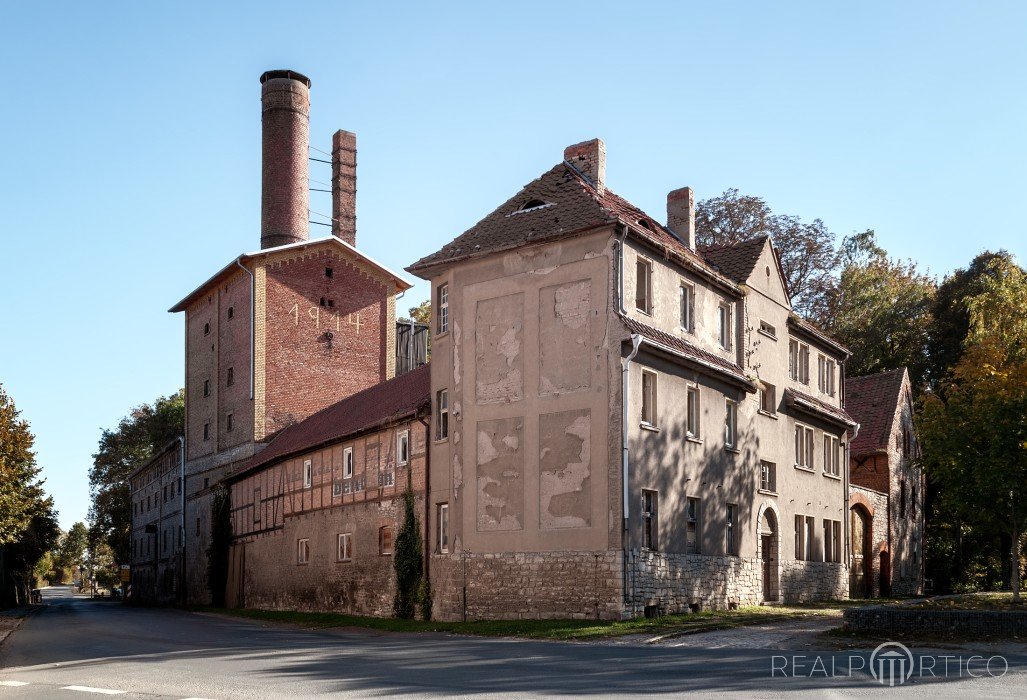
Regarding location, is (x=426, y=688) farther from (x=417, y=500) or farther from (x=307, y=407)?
(x=307, y=407)

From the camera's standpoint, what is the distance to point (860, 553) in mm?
42188

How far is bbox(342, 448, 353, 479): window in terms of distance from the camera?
35781 mm

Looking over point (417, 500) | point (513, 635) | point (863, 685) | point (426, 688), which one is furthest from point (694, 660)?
point (417, 500)

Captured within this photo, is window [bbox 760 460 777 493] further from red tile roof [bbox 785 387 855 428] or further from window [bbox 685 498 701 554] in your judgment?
window [bbox 685 498 701 554]

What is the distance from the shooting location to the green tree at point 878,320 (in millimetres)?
53188

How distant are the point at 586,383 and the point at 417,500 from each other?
7.25 meters

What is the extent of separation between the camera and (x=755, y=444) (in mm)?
33281

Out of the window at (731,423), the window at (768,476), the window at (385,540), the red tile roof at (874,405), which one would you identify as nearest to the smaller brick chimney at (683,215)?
the window at (731,423)

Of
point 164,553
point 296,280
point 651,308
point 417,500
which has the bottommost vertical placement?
point 164,553

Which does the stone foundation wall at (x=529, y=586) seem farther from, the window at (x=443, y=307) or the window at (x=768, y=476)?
the window at (x=768, y=476)

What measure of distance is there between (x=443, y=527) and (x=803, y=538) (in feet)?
46.0

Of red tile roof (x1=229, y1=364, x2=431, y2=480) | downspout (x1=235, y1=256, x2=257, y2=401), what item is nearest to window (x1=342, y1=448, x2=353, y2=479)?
red tile roof (x1=229, y1=364, x2=431, y2=480)

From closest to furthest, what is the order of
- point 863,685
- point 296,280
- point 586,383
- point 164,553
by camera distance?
point 863,685 → point 586,383 → point 296,280 → point 164,553

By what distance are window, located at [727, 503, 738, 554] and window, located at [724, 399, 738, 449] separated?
184 centimetres
